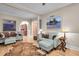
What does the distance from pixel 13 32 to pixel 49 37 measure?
85cm

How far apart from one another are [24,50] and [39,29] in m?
0.60

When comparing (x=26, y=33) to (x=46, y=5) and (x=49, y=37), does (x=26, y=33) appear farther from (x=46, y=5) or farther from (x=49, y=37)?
(x=46, y=5)

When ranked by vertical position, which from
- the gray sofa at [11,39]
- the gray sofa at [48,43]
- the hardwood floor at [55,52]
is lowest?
the hardwood floor at [55,52]

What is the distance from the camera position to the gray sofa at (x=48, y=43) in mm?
1943

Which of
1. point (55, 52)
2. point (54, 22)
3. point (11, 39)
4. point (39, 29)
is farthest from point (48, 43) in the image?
point (11, 39)

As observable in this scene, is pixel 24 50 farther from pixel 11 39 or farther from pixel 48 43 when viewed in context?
pixel 48 43

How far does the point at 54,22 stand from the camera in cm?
196

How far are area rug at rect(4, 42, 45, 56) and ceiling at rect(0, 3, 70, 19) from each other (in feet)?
2.19

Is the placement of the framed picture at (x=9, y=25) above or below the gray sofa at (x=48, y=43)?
above

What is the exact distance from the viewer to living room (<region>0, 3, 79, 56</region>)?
1884 mm

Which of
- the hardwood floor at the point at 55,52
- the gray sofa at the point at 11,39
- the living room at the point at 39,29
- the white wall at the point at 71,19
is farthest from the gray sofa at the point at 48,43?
the gray sofa at the point at 11,39

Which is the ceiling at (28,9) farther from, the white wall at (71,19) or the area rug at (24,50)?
the area rug at (24,50)

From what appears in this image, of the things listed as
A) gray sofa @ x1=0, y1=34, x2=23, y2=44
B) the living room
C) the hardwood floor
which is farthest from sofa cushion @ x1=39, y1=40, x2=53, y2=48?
gray sofa @ x1=0, y1=34, x2=23, y2=44

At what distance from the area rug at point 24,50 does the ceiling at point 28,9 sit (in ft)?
2.19
